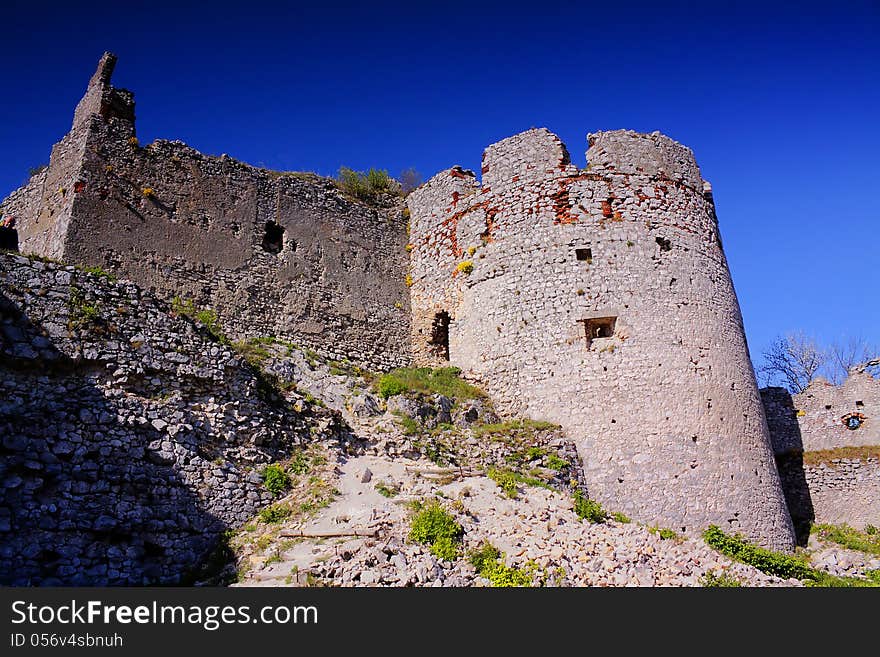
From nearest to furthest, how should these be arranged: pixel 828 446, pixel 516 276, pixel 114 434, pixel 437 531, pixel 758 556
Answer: pixel 114 434, pixel 437 531, pixel 758 556, pixel 516 276, pixel 828 446

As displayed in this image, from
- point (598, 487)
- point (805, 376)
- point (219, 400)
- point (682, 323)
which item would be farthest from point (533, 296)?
point (805, 376)

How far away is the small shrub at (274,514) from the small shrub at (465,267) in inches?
332

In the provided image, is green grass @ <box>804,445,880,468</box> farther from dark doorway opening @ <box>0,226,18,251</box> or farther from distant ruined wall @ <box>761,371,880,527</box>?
dark doorway opening @ <box>0,226,18,251</box>

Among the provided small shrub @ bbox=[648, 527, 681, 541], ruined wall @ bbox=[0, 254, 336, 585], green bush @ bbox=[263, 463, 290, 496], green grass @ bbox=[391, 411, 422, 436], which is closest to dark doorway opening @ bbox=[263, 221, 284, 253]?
green grass @ bbox=[391, 411, 422, 436]

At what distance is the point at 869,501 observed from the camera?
17.9 metres

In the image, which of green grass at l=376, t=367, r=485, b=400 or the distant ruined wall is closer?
green grass at l=376, t=367, r=485, b=400

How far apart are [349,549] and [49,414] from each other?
4.27 meters

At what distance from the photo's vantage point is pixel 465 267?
17703mm

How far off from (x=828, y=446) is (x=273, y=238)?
580 inches

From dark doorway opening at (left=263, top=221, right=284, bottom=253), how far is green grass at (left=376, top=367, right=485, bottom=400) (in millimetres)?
3964

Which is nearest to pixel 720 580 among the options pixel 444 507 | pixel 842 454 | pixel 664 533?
pixel 664 533

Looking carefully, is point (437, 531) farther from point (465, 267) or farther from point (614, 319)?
point (465, 267)

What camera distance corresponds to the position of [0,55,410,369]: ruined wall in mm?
15523

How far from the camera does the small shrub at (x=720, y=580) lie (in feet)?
34.4
